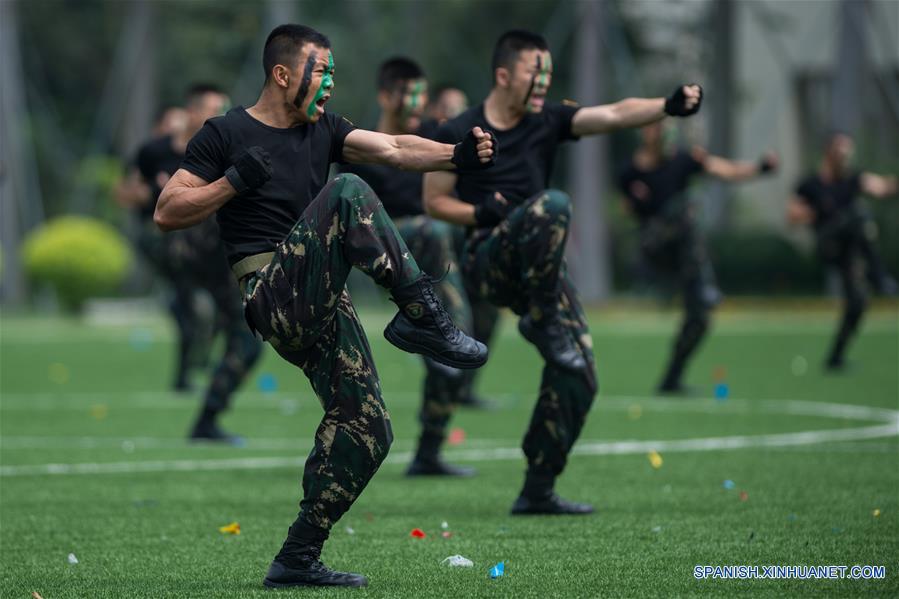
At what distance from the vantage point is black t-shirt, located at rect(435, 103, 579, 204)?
829 centimetres

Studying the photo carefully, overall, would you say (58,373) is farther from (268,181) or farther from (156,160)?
(268,181)

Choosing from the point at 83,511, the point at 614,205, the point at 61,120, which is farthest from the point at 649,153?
the point at 61,120

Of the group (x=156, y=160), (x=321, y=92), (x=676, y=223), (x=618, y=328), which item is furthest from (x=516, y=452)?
(x=618, y=328)

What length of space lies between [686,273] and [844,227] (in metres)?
2.54

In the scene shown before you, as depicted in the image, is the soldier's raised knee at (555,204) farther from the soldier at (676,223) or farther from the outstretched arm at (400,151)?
the soldier at (676,223)

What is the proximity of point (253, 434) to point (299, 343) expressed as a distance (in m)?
6.04

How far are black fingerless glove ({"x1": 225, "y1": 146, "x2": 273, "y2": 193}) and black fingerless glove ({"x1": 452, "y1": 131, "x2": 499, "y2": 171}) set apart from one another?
734 mm

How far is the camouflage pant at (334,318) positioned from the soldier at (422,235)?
102 inches

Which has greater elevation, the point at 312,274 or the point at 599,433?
the point at 312,274

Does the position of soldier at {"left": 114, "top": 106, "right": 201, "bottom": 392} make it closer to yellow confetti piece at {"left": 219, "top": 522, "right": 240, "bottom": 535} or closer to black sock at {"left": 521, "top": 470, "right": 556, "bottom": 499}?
yellow confetti piece at {"left": 219, "top": 522, "right": 240, "bottom": 535}

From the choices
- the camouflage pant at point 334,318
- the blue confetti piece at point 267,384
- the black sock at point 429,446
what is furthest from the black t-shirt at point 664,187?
the camouflage pant at point 334,318

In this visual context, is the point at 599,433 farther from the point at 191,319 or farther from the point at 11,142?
the point at 11,142

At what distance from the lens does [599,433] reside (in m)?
11.6

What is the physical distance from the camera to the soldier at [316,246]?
19.3 ft
